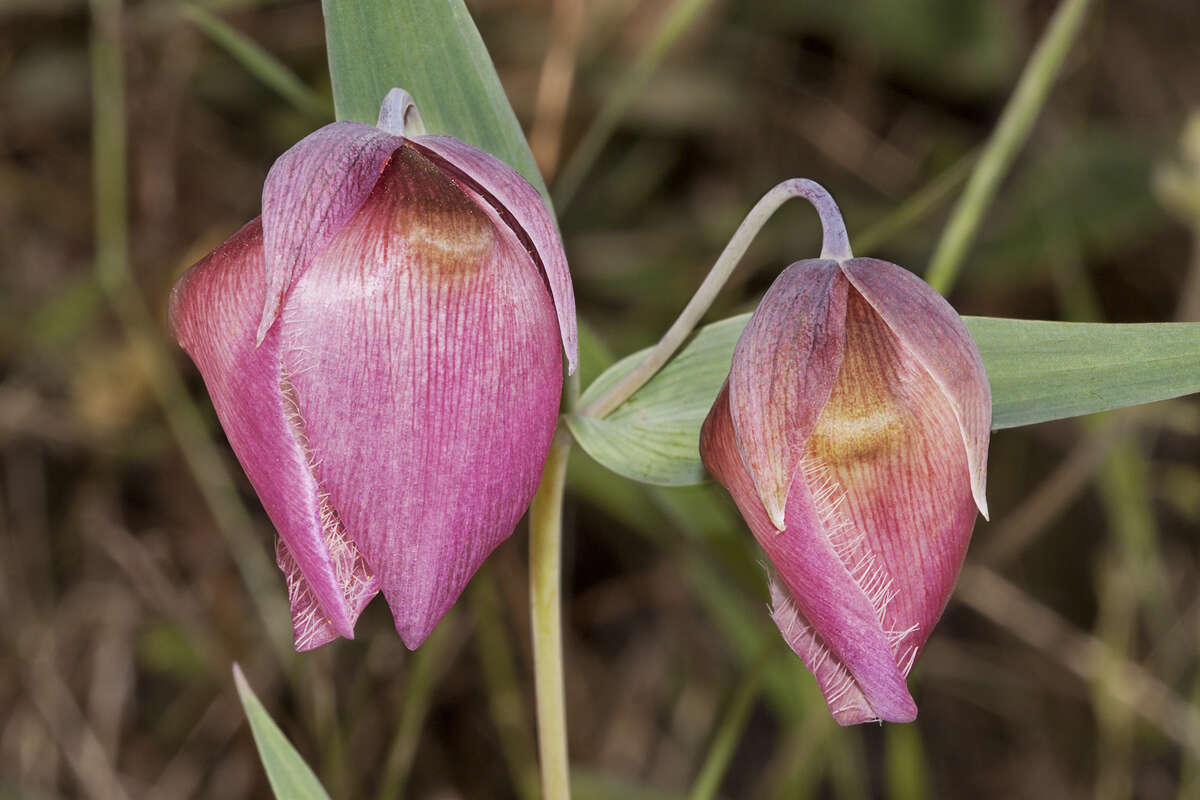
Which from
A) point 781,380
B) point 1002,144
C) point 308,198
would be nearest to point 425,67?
point 308,198

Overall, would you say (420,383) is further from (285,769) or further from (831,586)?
(285,769)

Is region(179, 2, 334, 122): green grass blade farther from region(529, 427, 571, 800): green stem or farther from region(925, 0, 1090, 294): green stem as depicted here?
region(925, 0, 1090, 294): green stem

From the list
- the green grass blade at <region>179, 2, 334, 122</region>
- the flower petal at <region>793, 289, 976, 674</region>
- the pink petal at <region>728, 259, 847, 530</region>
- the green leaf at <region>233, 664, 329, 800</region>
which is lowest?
the green leaf at <region>233, 664, 329, 800</region>

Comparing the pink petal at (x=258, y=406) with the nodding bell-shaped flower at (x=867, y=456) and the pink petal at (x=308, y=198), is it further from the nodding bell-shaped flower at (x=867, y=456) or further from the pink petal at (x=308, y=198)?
the nodding bell-shaped flower at (x=867, y=456)

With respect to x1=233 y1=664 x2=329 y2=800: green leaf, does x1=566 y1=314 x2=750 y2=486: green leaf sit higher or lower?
higher

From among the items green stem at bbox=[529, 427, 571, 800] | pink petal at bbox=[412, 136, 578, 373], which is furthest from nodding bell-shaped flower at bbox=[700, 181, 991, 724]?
green stem at bbox=[529, 427, 571, 800]

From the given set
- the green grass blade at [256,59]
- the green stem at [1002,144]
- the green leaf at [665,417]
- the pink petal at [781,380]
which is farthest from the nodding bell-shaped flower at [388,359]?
the green stem at [1002,144]
